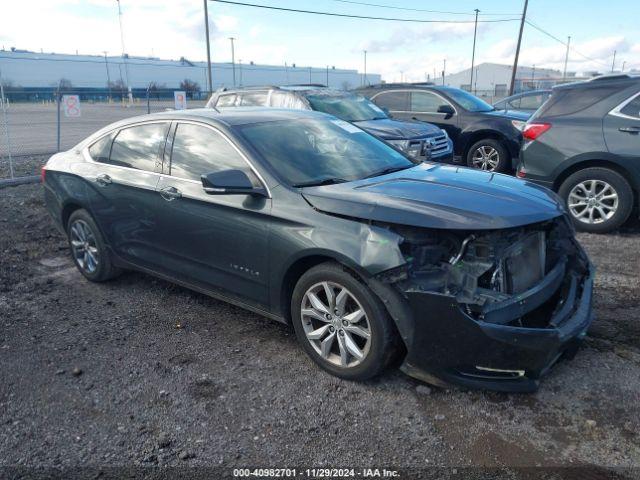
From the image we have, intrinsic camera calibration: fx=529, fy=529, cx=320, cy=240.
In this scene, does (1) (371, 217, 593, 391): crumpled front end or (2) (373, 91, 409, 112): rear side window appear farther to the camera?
(2) (373, 91, 409, 112): rear side window

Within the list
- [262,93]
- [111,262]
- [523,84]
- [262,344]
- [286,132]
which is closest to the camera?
[262,344]

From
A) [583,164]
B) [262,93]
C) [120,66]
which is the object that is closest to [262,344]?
[583,164]

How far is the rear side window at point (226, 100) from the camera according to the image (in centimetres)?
1010

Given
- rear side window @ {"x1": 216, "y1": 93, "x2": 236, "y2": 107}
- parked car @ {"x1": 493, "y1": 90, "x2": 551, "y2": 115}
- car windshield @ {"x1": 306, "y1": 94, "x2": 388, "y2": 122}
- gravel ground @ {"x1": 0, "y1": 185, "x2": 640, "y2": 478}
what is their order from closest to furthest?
gravel ground @ {"x1": 0, "y1": 185, "x2": 640, "y2": 478}
car windshield @ {"x1": 306, "y1": 94, "x2": 388, "y2": 122}
rear side window @ {"x1": 216, "y1": 93, "x2": 236, "y2": 107}
parked car @ {"x1": 493, "y1": 90, "x2": 551, "y2": 115}

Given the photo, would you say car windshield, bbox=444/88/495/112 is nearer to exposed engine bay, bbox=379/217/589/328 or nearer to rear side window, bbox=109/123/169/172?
rear side window, bbox=109/123/169/172

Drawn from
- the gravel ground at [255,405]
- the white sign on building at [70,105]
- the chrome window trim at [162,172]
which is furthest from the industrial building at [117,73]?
the gravel ground at [255,405]

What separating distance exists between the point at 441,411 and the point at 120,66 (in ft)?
211

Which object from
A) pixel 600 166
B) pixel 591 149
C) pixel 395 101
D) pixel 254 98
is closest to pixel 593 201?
pixel 600 166

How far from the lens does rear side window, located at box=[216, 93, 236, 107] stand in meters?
10.1

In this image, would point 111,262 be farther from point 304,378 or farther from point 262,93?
point 262,93

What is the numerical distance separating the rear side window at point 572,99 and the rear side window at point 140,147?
186 inches

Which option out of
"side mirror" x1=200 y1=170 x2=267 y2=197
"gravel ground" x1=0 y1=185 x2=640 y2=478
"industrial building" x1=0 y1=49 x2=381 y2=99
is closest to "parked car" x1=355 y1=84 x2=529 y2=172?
"gravel ground" x1=0 y1=185 x2=640 y2=478

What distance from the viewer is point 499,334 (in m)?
2.84

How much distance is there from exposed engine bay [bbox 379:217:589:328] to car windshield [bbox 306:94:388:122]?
249 inches
